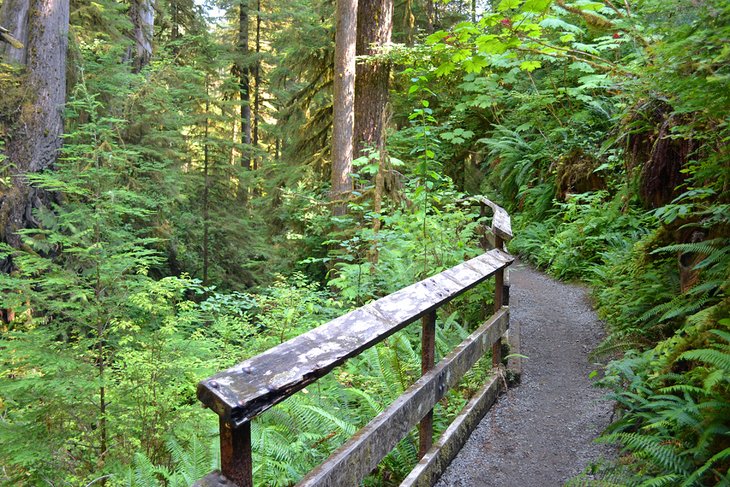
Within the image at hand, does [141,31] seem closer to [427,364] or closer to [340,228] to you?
[340,228]

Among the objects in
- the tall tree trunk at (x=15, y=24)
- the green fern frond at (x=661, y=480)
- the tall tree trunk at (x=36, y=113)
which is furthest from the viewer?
the tall tree trunk at (x=15, y=24)

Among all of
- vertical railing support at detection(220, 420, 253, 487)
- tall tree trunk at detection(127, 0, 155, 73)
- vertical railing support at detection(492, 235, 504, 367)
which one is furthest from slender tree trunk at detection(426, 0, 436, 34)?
vertical railing support at detection(220, 420, 253, 487)

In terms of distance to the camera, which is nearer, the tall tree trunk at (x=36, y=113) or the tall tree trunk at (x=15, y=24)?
the tall tree trunk at (x=36, y=113)

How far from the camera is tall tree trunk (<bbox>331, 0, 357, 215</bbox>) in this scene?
35.2 ft

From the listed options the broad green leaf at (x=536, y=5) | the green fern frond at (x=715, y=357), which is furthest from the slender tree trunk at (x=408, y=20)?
the green fern frond at (x=715, y=357)

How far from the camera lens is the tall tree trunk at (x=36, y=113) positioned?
380 inches

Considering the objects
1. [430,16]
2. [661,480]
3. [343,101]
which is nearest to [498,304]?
[661,480]

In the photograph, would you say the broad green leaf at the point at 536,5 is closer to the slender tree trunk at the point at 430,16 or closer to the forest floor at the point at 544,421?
the forest floor at the point at 544,421

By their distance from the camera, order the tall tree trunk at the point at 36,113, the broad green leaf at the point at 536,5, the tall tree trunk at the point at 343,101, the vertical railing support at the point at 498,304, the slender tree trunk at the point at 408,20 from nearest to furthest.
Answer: the broad green leaf at the point at 536,5 → the vertical railing support at the point at 498,304 → the tall tree trunk at the point at 36,113 → the tall tree trunk at the point at 343,101 → the slender tree trunk at the point at 408,20

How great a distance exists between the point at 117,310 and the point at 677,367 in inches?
205

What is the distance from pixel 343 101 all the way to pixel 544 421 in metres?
8.18

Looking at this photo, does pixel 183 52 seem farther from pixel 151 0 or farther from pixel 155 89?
pixel 155 89

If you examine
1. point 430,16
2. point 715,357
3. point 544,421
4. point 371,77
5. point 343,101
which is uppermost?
point 430,16

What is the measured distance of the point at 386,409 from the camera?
2.96 meters
